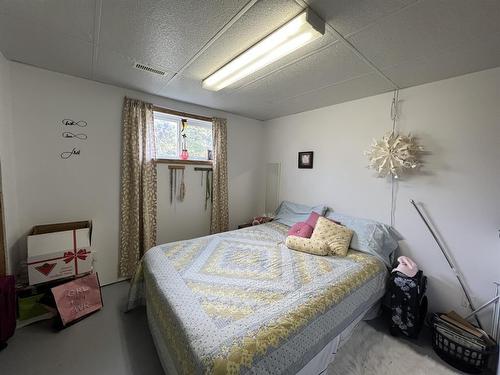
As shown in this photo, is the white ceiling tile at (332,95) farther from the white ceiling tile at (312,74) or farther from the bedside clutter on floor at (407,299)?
the bedside clutter on floor at (407,299)

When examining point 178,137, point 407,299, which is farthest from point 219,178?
point 407,299

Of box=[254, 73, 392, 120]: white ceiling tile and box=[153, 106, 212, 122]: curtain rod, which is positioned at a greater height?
box=[254, 73, 392, 120]: white ceiling tile

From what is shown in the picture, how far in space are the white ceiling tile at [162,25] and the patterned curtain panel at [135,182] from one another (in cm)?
99

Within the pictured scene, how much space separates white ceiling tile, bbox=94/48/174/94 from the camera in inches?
75.2

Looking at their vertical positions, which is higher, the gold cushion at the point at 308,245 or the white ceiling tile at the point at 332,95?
the white ceiling tile at the point at 332,95

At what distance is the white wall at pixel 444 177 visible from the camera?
1.85 m

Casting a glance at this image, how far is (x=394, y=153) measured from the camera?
7.38 ft

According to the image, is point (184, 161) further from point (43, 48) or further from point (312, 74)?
point (312, 74)

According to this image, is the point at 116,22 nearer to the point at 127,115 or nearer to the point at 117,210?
the point at 127,115

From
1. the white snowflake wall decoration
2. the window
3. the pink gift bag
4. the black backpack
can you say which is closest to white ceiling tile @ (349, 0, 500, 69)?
the white snowflake wall decoration

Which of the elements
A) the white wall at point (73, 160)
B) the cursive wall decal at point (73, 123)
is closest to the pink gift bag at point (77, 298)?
the white wall at point (73, 160)

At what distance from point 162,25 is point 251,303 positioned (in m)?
2.01

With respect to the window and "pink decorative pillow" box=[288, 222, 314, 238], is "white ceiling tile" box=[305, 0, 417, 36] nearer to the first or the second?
"pink decorative pillow" box=[288, 222, 314, 238]

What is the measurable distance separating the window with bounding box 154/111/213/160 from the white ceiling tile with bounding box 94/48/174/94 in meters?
0.48
